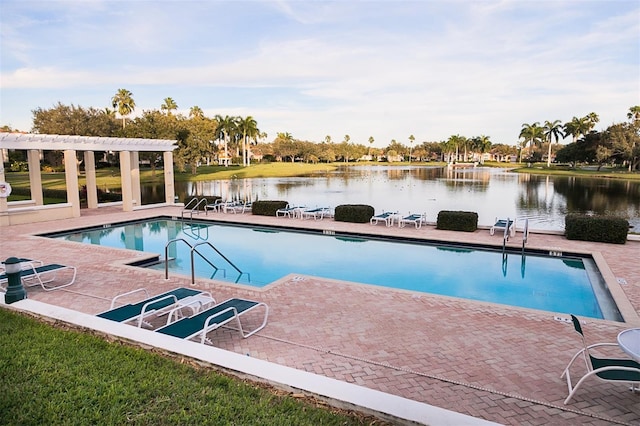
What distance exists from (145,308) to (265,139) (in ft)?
348

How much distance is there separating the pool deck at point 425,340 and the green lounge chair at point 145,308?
0.95m

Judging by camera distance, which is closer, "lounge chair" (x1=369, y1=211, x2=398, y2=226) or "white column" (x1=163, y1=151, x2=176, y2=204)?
"lounge chair" (x1=369, y1=211, x2=398, y2=226)

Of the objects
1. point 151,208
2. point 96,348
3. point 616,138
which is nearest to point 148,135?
point 151,208

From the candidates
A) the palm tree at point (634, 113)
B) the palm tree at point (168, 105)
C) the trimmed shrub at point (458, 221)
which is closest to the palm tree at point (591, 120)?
the palm tree at point (634, 113)

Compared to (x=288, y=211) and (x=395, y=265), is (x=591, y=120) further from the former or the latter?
(x=395, y=265)

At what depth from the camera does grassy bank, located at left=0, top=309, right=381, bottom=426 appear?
3.27 m

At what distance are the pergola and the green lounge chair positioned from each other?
12.0 metres

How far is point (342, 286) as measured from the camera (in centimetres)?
798

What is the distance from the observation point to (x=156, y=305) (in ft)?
19.3

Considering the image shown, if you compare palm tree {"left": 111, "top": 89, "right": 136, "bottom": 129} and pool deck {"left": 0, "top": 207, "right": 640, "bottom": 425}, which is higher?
palm tree {"left": 111, "top": 89, "right": 136, "bottom": 129}

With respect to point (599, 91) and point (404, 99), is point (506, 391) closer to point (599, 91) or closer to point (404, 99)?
point (599, 91)

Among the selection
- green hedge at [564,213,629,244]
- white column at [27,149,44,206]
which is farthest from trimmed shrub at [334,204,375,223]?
white column at [27,149,44,206]

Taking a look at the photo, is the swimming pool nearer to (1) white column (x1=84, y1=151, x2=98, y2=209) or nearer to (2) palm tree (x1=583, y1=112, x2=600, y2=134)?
(1) white column (x1=84, y1=151, x2=98, y2=209)

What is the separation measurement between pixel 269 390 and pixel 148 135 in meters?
43.8
